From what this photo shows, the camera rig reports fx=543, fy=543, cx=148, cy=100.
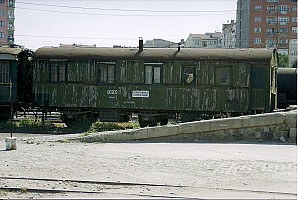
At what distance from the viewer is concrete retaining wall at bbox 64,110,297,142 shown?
1544 centimetres

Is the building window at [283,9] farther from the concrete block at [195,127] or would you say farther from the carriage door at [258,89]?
the concrete block at [195,127]

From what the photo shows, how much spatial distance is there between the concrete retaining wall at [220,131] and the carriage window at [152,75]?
7729 millimetres

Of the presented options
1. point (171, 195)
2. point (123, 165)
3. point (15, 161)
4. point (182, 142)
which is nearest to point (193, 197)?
point (171, 195)

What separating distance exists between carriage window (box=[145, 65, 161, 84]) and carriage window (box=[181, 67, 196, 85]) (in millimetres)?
1072

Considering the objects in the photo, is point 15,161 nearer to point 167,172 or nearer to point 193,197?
point 167,172

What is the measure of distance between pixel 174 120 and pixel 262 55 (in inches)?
186

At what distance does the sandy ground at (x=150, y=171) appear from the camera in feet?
29.5

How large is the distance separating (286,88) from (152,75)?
25.5ft

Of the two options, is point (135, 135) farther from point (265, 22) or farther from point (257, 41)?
point (265, 22)

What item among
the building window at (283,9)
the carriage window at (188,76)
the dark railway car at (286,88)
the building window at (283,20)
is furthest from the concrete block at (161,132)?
the building window at (283,9)

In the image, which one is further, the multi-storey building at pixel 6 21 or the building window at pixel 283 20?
the multi-storey building at pixel 6 21

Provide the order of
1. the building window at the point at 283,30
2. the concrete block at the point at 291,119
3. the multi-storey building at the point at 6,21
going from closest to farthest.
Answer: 1. the concrete block at the point at 291,119
2. the building window at the point at 283,30
3. the multi-storey building at the point at 6,21

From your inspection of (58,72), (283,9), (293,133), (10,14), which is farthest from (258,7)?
(293,133)

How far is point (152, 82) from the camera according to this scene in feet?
76.6
